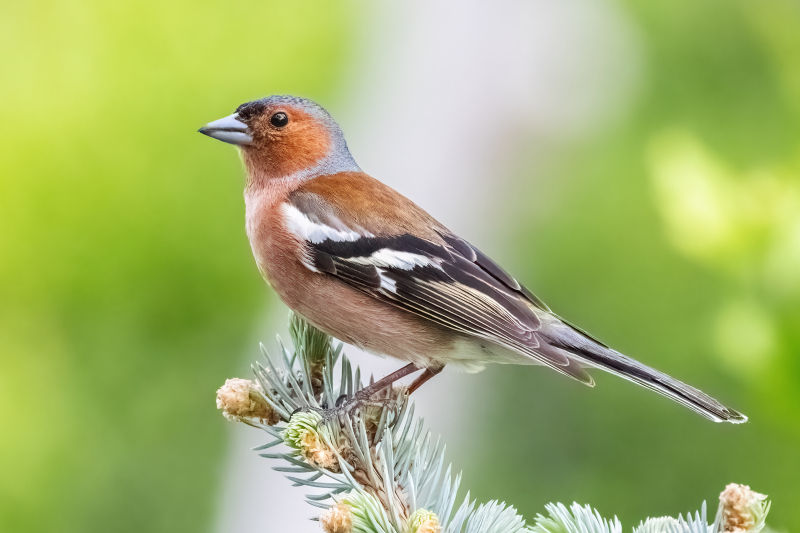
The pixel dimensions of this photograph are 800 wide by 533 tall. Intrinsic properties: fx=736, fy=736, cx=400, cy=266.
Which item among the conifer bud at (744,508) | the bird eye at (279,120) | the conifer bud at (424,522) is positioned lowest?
the conifer bud at (424,522)

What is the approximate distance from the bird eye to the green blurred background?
47.2 inches

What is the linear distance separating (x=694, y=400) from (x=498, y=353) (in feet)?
1.33

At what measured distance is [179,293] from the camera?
2.98 meters

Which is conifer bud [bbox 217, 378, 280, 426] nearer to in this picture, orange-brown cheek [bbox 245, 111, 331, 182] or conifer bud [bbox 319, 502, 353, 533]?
conifer bud [bbox 319, 502, 353, 533]

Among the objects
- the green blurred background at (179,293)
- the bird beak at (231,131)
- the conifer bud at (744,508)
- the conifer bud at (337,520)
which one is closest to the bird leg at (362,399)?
the conifer bud at (337,520)

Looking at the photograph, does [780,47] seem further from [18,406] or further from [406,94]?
[18,406]

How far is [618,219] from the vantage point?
3.65m

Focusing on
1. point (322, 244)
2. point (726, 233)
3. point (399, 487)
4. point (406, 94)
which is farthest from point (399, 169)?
point (399, 487)

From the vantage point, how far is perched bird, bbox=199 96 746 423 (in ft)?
4.75

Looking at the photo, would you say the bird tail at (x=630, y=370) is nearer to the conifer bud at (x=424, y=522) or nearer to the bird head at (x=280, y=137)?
the conifer bud at (x=424, y=522)

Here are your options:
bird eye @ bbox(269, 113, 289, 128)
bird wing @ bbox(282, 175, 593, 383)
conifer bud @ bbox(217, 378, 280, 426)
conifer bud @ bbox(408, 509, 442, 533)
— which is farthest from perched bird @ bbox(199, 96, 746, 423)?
conifer bud @ bbox(408, 509, 442, 533)

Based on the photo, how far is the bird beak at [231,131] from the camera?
1707 mm

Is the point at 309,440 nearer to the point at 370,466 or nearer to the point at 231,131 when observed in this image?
the point at 370,466

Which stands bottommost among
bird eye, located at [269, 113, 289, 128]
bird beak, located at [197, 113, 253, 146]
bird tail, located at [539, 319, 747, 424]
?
bird tail, located at [539, 319, 747, 424]
